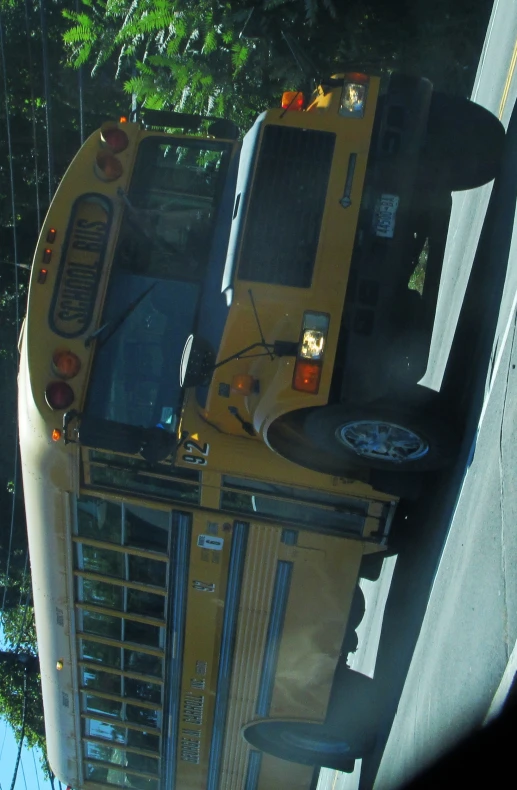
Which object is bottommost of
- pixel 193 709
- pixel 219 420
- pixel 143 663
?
pixel 193 709

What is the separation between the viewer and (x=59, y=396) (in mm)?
5859

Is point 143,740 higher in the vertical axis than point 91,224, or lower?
lower

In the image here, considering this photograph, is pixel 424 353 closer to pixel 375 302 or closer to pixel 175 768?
pixel 375 302

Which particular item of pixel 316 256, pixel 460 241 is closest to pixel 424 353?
pixel 316 256

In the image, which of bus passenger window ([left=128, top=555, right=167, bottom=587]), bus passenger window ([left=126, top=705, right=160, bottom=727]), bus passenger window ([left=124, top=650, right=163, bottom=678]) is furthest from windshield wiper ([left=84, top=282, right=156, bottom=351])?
bus passenger window ([left=126, top=705, right=160, bottom=727])

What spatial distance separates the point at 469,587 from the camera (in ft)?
17.7

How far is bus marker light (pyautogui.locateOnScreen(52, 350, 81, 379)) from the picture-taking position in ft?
19.4

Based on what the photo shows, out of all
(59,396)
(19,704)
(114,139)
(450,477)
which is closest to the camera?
(59,396)

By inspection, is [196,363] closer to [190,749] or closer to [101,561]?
[101,561]

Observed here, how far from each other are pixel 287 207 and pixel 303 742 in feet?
14.7

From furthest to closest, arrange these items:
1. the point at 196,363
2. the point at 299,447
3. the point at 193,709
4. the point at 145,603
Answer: the point at 193,709 → the point at 145,603 → the point at 299,447 → the point at 196,363

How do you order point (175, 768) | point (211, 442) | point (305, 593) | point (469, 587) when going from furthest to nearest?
1. point (175, 768)
2. point (305, 593)
3. point (211, 442)
4. point (469, 587)

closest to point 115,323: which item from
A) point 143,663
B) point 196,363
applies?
point 196,363

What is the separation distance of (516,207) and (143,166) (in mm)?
2889
